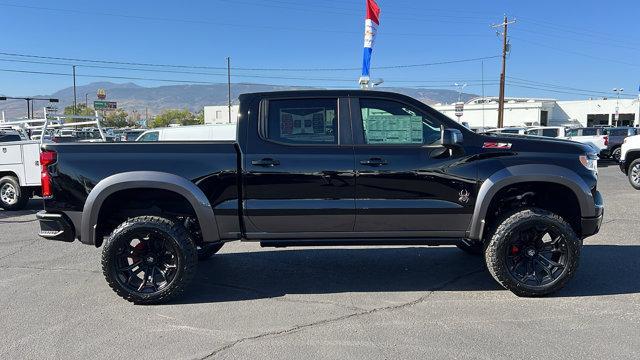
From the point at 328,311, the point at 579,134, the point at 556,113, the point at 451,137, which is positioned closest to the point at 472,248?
the point at 451,137

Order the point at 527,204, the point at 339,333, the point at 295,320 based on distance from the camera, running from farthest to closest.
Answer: the point at 527,204 → the point at 295,320 → the point at 339,333

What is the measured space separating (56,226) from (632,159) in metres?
13.2

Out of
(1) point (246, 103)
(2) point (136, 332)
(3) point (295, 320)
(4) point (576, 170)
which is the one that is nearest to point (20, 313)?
(2) point (136, 332)

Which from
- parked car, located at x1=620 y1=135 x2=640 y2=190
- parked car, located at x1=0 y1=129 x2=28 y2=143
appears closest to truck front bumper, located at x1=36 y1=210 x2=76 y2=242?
parked car, located at x1=0 y1=129 x2=28 y2=143

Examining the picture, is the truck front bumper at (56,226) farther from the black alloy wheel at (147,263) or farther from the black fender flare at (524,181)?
the black fender flare at (524,181)

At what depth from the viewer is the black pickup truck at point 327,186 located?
4605 mm

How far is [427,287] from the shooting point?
5.15 meters

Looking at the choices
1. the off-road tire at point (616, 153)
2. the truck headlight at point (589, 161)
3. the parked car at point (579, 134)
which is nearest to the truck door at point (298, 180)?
the truck headlight at point (589, 161)

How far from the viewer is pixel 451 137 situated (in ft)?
14.5

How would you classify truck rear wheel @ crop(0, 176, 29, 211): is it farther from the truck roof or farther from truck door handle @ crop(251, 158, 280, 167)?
truck door handle @ crop(251, 158, 280, 167)

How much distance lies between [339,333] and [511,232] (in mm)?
1884

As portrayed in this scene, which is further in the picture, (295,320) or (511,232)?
(511,232)

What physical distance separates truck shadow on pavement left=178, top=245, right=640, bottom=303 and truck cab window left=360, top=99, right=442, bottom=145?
1.51 metres

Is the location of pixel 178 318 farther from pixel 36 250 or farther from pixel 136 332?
pixel 36 250
